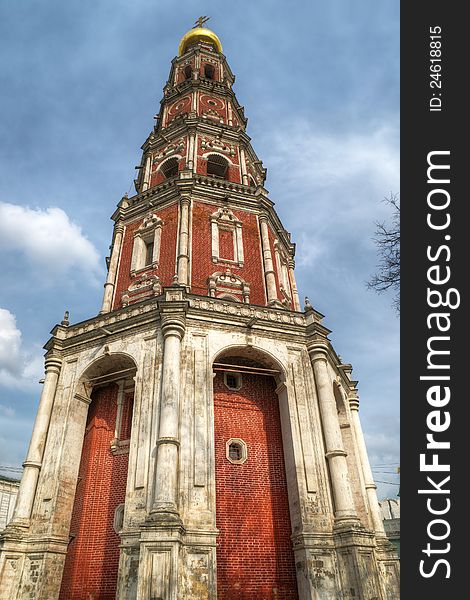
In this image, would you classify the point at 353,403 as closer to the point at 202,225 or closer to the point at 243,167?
the point at 202,225

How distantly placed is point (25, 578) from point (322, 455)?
10.3 meters

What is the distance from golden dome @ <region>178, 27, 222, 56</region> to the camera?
41062mm

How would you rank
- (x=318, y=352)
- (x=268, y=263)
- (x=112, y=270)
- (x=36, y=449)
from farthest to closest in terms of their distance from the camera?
(x=112, y=270) → (x=268, y=263) → (x=318, y=352) → (x=36, y=449)

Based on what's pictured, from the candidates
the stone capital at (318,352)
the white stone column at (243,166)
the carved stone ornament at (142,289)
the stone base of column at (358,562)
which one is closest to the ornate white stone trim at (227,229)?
the carved stone ornament at (142,289)

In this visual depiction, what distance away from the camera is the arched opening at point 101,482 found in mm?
14938

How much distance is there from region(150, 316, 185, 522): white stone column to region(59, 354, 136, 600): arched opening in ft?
7.13

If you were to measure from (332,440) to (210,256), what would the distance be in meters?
10.8

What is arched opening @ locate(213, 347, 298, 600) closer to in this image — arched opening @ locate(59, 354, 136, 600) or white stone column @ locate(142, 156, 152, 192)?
arched opening @ locate(59, 354, 136, 600)

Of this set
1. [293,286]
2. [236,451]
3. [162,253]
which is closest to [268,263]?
[293,286]

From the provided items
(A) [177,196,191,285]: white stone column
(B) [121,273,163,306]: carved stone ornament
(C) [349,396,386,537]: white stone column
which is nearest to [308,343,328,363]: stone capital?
(C) [349,396,386,537]: white stone column

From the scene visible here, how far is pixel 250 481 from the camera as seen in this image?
16234 millimetres

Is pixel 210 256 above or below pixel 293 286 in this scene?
below

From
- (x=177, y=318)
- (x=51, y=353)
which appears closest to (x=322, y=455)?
(x=177, y=318)

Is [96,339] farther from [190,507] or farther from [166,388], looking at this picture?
[190,507]
